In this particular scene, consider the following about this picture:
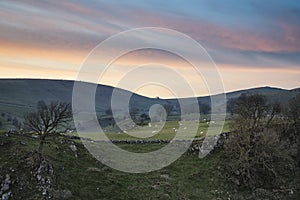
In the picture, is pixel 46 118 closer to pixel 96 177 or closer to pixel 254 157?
pixel 96 177

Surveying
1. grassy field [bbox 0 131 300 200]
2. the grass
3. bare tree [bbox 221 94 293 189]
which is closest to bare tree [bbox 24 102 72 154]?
grassy field [bbox 0 131 300 200]

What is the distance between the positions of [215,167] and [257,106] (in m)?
17.2

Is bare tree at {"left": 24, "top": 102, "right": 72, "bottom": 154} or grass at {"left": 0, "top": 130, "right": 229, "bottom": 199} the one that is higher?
bare tree at {"left": 24, "top": 102, "right": 72, "bottom": 154}

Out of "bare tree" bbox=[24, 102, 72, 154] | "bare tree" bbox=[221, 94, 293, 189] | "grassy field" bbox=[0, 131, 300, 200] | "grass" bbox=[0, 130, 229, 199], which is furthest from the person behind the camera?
"bare tree" bbox=[221, 94, 293, 189]

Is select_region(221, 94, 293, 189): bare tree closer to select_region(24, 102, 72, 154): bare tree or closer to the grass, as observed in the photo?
the grass

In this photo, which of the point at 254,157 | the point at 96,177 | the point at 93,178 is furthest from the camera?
the point at 254,157

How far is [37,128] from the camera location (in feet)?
122

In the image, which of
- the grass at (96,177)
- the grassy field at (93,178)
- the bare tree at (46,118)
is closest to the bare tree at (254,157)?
the grassy field at (93,178)

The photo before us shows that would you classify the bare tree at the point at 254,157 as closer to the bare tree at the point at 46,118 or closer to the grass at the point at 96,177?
the grass at the point at 96,177

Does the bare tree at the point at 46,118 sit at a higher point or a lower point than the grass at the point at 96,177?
higher

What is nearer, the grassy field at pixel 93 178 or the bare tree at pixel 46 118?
the grassy field at pixel 93 178

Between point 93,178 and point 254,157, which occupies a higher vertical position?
point 254,157

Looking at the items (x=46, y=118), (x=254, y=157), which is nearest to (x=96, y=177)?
(x=46, y=118)

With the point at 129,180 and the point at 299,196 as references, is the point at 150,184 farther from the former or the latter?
the point at 299,196
